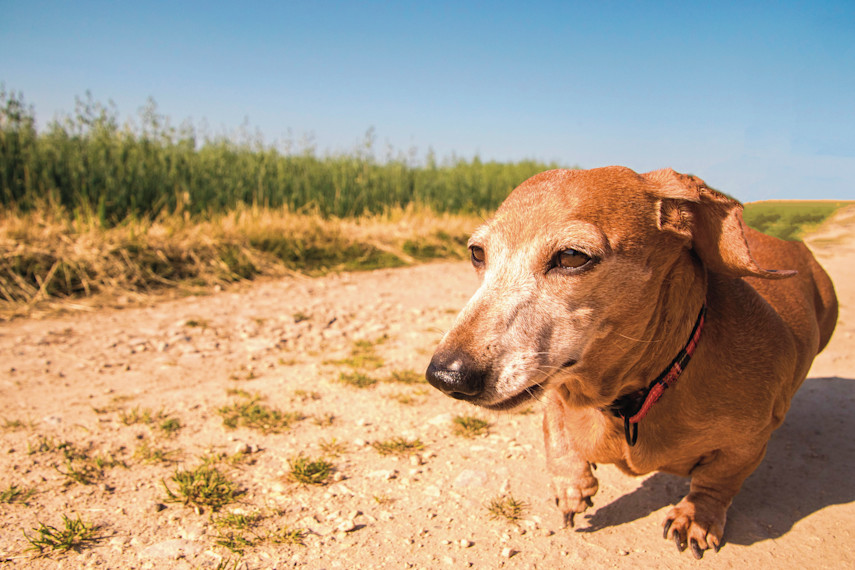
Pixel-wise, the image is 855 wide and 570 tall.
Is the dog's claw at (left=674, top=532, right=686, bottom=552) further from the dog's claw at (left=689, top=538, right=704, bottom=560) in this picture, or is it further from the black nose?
the black nose

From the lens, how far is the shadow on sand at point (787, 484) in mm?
2672

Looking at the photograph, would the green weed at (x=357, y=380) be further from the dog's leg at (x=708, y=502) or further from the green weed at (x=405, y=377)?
the dog's leg at (x=708, y=502)

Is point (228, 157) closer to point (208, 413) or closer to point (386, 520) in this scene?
point (208, 413)

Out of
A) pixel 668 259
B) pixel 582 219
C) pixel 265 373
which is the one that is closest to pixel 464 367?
pixel 582 219

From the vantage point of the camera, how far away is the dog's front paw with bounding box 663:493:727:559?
244cm

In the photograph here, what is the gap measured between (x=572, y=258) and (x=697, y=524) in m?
1.31

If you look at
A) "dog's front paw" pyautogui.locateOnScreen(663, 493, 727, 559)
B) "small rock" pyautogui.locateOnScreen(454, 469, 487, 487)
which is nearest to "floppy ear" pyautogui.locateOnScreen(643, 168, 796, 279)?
"dog's front paw" pyautogui.locateOnScreen(663, 493, 727, 559)

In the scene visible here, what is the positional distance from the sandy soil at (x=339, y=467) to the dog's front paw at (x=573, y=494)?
81mm

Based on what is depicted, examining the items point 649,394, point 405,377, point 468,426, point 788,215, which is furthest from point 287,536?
point 788,215

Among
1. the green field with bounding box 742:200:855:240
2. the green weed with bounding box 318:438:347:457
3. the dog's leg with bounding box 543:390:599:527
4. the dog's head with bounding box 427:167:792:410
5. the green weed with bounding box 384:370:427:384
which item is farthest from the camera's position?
the green weed with bounding box 384:370:427:384

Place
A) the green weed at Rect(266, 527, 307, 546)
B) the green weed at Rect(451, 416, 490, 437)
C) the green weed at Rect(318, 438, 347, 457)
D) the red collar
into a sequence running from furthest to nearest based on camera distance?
the green weed at Rect(451, 416, 490, 437) → the green weed at Rect(318, 438, 347, 457) → the green weed at Rect(266, 527, 307, 546) → the red collar

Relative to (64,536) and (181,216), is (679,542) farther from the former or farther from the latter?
(181,216)

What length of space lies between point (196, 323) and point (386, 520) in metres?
3.48

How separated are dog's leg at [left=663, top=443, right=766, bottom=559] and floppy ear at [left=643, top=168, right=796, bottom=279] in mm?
850
